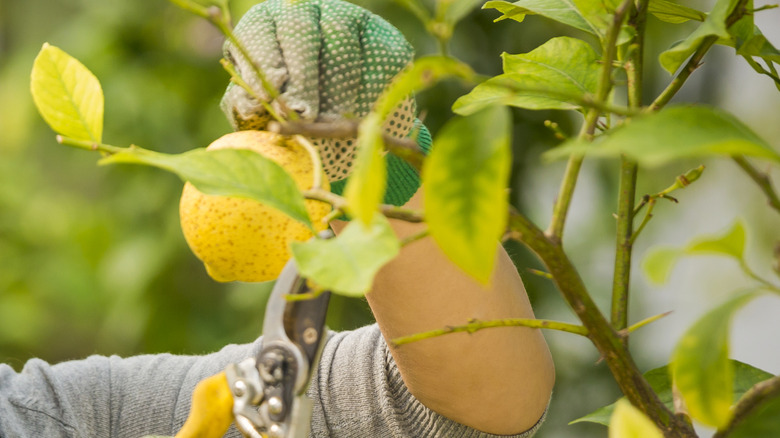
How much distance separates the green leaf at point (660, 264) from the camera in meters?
0.15

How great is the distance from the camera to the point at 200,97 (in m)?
1.22

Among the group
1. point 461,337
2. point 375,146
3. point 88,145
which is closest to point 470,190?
point 375,146

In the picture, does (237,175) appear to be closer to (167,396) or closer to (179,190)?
(167,396)

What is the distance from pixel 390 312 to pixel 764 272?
0.76 m

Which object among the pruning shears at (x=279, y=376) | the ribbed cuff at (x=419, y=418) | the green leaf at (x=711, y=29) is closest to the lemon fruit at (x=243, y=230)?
the pruning shears at (x=279, y=376)

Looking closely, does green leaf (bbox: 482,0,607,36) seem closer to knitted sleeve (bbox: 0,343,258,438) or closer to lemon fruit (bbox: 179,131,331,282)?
lemon fruit (bbox: 179,131,331,282)

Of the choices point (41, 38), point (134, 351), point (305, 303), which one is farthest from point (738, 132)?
point (41, 38)

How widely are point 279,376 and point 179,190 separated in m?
0.99

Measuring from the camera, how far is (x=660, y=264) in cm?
15

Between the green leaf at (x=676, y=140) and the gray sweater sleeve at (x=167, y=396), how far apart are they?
1.59 ft

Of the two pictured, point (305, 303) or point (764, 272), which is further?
point (764, 272)

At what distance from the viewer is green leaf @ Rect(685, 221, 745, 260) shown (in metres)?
0.16

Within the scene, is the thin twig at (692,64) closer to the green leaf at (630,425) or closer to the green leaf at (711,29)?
the green leaf at (711,29)

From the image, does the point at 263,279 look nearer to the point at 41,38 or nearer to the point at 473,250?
the point at 473,250
